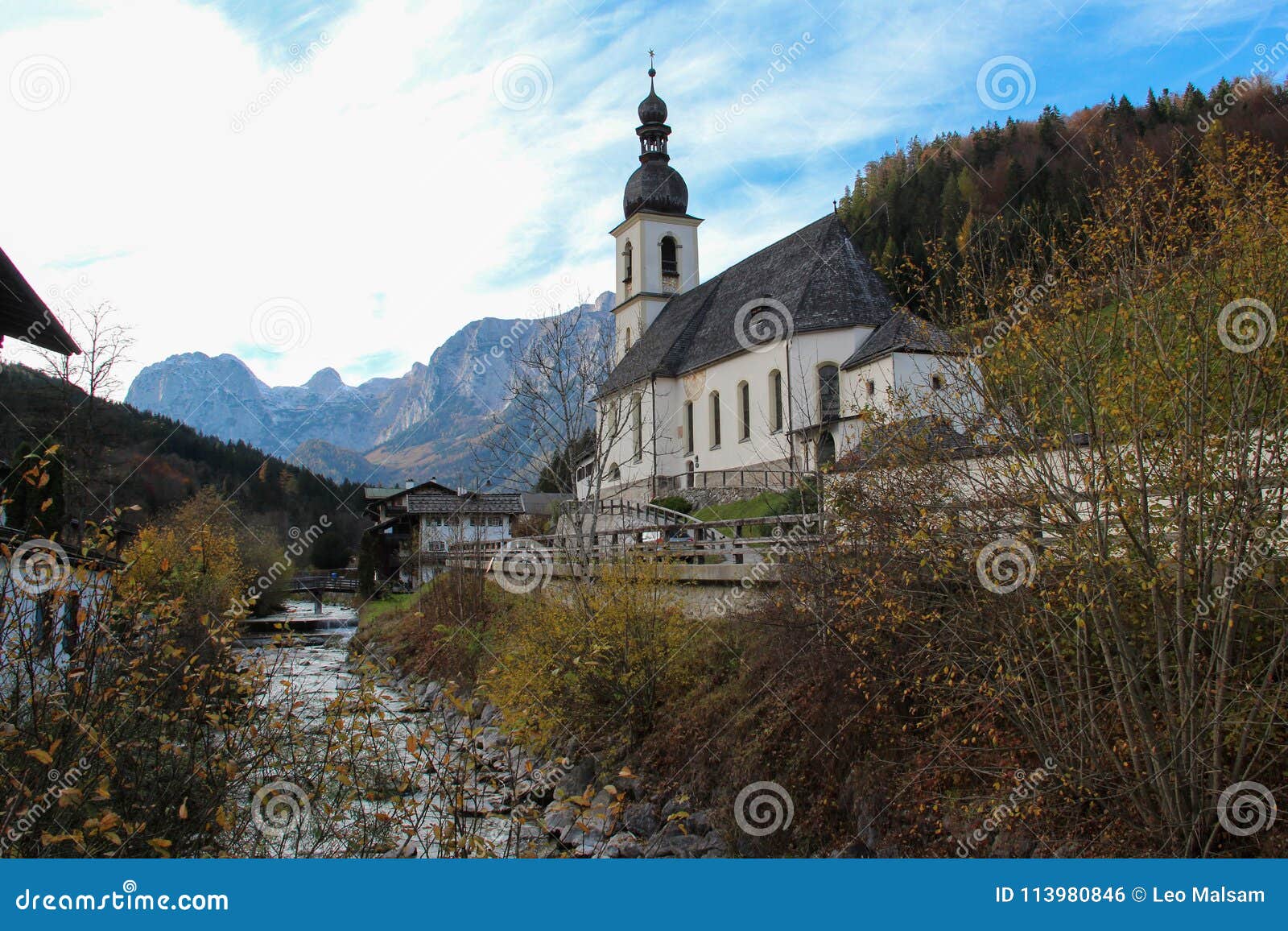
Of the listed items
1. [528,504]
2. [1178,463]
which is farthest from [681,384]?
[1178,463]

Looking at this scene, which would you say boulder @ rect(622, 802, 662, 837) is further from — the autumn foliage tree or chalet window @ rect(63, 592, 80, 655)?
chalet window @ rect(63, 592, 80, 655)

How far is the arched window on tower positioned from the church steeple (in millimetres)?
1768

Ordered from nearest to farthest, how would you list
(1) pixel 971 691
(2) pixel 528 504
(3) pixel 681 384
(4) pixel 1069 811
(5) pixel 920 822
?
(4) pixel 1069 811
(1) pixel 971 691
(5) pixel 920 822
(3) pixel 681 384
(2) pixel 528 504

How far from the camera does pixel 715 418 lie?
4169 cm

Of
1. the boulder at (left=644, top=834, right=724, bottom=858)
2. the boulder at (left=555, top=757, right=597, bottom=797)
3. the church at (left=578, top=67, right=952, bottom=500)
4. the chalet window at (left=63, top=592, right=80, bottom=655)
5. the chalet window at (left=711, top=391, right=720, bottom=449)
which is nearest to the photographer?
the chalet window at (left=63, top=592, right=80, bottom=655)

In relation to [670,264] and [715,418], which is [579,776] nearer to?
[715,418]

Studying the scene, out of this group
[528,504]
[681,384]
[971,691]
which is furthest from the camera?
[528,504]

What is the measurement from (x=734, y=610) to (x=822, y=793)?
14.6ft

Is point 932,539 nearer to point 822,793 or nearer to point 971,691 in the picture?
point 971,691

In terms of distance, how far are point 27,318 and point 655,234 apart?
44725 millimetres

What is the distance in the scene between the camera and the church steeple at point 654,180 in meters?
51.2

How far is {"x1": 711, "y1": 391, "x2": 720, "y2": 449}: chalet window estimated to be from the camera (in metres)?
41.4

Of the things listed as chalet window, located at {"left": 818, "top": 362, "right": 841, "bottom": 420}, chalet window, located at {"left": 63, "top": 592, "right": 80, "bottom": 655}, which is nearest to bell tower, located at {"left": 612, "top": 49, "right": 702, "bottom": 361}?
chalet window, located at {"left": 818, "top": 362, "right": 841, "bottom": 420}

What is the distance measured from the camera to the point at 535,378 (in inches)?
965
